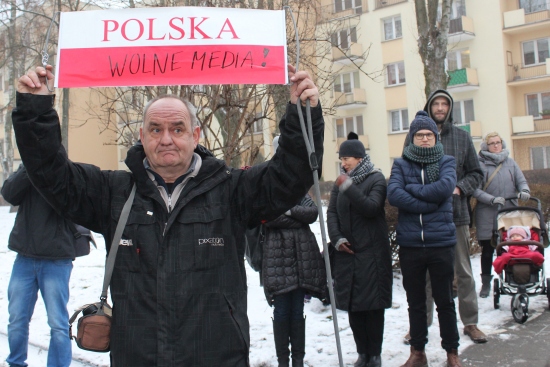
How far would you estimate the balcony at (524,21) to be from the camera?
2709cm

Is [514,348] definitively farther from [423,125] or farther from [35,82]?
[35,82]

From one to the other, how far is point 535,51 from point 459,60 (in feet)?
12.1

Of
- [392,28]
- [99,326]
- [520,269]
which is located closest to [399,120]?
[392,28]

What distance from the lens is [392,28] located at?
30.7 m

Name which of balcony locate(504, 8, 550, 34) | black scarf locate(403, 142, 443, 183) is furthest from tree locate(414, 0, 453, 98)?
balcony locate(504, 8, 550, 34)

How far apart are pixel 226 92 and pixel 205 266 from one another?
4.52 meters

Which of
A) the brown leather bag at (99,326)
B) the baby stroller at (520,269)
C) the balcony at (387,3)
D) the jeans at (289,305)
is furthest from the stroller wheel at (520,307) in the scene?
the balcony at (387,3)

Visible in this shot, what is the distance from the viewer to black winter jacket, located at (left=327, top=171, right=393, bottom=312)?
187 inches

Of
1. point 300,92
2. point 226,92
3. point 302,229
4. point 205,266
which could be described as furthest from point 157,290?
point 226,92

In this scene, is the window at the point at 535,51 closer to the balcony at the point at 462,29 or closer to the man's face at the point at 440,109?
the balcony at the point at 462,29

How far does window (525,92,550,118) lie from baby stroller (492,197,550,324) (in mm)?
24368

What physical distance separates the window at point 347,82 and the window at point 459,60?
17.7 feet

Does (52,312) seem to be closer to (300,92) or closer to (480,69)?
(300,92)

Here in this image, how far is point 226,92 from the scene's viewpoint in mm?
6688
